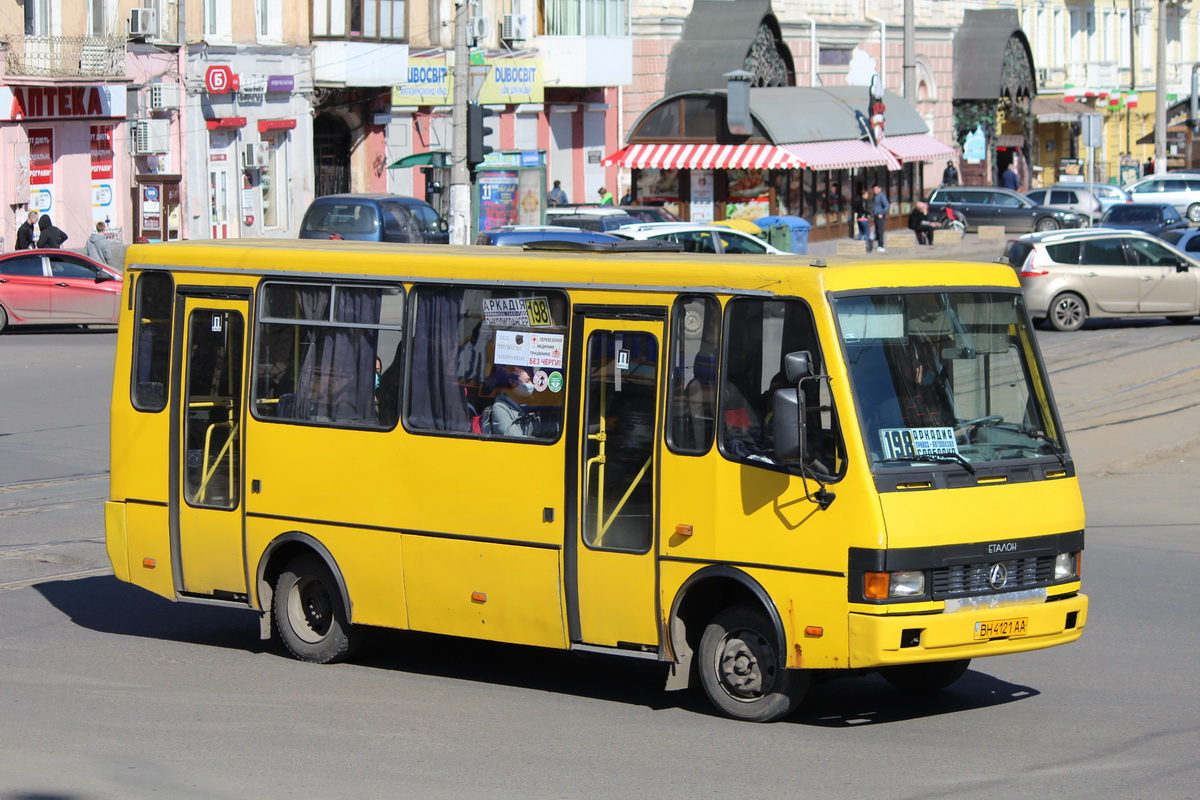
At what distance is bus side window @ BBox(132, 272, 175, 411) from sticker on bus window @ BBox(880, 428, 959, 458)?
429 cm

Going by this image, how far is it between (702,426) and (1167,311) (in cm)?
2106

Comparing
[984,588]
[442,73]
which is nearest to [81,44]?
[442,73]

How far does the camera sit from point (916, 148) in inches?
2082

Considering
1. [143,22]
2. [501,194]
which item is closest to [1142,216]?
[501,194]

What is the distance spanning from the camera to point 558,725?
801 cm

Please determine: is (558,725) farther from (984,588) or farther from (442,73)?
(442,73)

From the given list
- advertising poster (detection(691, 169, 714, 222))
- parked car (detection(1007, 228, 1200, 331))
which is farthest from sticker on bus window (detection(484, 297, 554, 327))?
advertising poster (detection(691, 169, 714, 222))

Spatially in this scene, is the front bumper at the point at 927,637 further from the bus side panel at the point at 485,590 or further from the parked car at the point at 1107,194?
the parked car at the point at 1107,194

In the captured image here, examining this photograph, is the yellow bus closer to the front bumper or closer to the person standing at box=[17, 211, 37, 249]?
the front bumper

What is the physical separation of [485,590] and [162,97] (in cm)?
3021

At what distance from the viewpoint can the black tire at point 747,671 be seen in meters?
7.83

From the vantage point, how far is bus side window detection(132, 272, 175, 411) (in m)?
9.94

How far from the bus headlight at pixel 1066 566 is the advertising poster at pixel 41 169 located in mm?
30929

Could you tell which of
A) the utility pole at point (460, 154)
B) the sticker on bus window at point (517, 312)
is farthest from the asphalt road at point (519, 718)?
the utility pole at point (460, 154)
